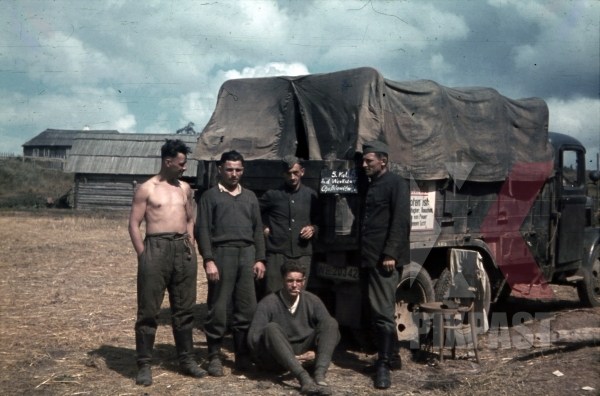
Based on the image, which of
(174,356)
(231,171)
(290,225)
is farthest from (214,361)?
(231,171)

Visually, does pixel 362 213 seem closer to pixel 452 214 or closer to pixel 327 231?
pixel 327 231

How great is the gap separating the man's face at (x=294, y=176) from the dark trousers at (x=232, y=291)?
820 mm

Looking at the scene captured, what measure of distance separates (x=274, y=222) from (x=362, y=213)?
0.91 meters

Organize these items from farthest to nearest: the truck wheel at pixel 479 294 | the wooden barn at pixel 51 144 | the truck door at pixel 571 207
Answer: the wooden barn at pixel 51 144, the truck door at pixel 571 207, the truck wheel at pixel 479 294

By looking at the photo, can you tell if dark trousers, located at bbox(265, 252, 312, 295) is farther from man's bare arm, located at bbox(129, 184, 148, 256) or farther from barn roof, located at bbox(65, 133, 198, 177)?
barn roof, located at bbox(65, 133, 198, 177)

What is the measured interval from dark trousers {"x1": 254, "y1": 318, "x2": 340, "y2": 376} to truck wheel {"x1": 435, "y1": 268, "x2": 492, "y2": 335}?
2.02 m

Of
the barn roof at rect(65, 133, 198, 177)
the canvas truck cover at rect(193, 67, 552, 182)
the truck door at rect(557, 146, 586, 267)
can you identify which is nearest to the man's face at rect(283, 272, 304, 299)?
the canvas truck cover at rect(193, 67, 552, 182)

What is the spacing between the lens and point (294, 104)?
8.24 metres

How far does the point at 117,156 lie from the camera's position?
3841 cm

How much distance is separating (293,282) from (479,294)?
2793 millimetres

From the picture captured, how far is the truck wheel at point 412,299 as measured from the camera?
25.7 ft

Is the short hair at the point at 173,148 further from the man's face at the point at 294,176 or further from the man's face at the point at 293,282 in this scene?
the man's face at the point at 293,282

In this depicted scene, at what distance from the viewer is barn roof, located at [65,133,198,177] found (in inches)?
1486

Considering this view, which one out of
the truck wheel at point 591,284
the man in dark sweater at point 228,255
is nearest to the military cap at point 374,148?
the man in dark sweater at point 228,255
